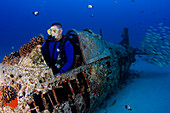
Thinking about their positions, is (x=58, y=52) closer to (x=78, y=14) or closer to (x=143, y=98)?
(x=143, y=98)

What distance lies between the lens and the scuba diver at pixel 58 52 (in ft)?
9.35

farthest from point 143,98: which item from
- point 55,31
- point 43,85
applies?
point 55,31

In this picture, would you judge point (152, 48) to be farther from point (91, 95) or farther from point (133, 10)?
point (133, 10)

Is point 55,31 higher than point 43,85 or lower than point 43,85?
higher

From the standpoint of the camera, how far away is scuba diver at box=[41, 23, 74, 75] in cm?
285

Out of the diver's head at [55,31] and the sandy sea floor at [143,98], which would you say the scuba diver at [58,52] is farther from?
the sandy sea floor at [143,98]

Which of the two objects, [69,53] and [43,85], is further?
[69,53]

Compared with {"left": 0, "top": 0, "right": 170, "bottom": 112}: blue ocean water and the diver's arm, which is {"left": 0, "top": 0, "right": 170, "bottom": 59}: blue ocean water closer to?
{"left": 0, "top": 0, "right": 170, "bottom": 112}: blue ocean water

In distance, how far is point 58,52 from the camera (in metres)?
3.07

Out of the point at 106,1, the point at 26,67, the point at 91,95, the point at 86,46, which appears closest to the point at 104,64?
the point at 86,46

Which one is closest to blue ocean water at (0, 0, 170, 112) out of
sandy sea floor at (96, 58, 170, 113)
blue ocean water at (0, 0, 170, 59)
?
blue ocean water at (0, 0, 170, 59)

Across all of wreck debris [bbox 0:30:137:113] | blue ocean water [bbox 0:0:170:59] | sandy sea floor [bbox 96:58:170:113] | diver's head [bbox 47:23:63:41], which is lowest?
sandy sea floor [bbox 96:58:170:113]

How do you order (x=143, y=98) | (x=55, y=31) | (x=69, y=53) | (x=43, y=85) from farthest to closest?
(x=143, y=98), (x=55, y=31), (x=69, y=53), (x=43, y=85)

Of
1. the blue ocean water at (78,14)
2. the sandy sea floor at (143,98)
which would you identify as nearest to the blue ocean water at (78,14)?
the blue ocean water at (78,14)
